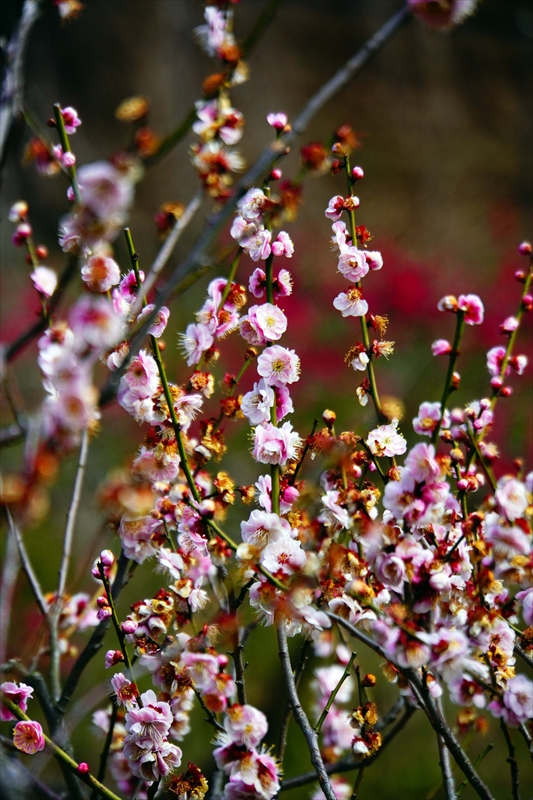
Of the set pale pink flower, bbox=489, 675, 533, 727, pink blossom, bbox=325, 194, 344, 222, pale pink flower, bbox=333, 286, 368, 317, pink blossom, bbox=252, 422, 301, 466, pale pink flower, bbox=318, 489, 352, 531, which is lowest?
pale pink flower, bbox=489, 675, 533, 727

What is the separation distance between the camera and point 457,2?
0.97m

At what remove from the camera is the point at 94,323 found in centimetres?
79

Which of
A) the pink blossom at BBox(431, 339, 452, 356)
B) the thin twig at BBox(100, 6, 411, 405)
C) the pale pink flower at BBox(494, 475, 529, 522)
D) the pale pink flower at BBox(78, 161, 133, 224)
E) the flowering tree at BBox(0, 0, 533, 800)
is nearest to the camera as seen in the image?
the pale pink flower at BBox(78, 161, 133, 224)

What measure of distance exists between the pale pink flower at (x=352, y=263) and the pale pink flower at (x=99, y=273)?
1.36 ft

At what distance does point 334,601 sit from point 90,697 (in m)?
1.20

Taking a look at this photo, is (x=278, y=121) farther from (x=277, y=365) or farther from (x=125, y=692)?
(x=125, y=692)

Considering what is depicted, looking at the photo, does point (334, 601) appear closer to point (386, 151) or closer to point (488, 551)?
point (488, 551)

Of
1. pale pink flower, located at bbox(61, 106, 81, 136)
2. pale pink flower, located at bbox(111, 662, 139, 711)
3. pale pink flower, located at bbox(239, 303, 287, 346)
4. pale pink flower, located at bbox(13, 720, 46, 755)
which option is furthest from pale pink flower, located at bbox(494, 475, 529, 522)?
pale pink flower, located at bbox(61, 106, 81, 136)

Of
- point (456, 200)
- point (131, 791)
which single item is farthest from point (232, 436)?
point (456, 200)

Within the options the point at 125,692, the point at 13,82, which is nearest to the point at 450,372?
the point at 125,692

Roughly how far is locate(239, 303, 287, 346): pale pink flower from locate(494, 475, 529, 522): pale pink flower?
465 millimetres

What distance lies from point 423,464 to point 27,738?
0.78 metres

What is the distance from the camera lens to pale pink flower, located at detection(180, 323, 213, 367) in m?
1.32

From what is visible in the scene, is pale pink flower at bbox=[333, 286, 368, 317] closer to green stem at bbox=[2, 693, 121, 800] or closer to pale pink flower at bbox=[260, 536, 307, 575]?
pale pink flower at bbox=[260, 536, 307, 575]
